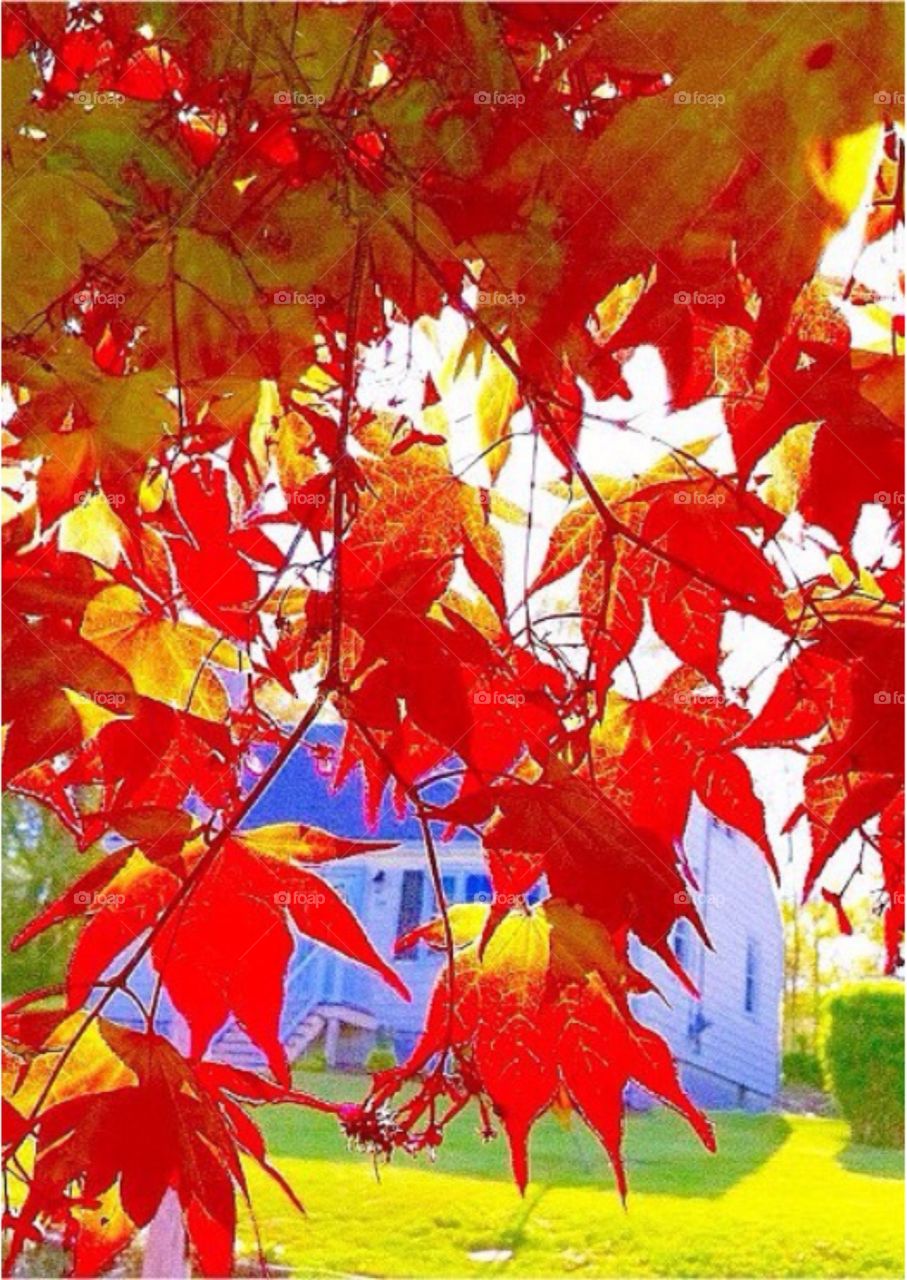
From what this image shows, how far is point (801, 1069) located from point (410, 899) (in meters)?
0.31

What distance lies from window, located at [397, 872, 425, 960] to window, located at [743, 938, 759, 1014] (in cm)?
21

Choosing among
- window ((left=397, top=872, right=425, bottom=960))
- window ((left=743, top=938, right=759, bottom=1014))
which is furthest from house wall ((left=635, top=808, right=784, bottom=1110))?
window ((left=397, top=872, right=425, bottom=960))

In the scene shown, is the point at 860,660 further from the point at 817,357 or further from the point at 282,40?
the point at 282,40

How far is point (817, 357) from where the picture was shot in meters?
0.37

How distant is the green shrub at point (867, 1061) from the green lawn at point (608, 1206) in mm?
20

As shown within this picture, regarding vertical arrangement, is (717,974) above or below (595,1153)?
above

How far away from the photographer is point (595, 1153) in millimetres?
938

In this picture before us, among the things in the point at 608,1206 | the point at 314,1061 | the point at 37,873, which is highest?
the point at 37,873

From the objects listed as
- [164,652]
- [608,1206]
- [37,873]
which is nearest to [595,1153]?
[608,1206]

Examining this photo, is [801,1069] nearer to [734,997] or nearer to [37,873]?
[734,997]

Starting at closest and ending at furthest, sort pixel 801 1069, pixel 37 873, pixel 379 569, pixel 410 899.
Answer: pixel 379 569, pixel 410 899, pixel 801 1069, pixel 37 873

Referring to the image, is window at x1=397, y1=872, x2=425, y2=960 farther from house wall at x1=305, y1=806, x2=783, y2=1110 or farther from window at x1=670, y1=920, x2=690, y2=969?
window at x1=670, y1=920, x2=690, y2=969

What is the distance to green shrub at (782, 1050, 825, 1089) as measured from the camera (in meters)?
0.89

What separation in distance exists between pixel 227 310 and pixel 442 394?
10cm
